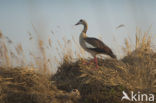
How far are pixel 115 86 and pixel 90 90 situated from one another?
21.4 inches

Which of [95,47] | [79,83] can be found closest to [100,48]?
[95,47]

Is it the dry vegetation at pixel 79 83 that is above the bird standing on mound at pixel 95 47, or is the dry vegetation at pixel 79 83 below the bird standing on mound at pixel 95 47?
below

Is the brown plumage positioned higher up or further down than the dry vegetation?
higher up

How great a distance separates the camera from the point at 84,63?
660cm

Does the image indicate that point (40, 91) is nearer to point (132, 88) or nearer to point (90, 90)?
point (90, 90)

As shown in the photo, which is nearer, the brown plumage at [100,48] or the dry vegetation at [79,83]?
the dry vegetation at [79,83]

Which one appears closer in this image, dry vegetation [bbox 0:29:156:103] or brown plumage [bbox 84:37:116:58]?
dry vegetation [bbox 0:29:156:103]

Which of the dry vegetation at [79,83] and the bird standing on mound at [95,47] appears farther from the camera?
the bird standing on mound at [95,47]

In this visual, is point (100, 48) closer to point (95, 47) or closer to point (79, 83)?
point (95, 47)

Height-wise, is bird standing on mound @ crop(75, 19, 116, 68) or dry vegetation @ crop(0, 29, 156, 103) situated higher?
bird standing on mound @ crop(75, 19, 116, 68)

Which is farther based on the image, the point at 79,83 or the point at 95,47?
the point at 95,47

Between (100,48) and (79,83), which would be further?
(100,48)

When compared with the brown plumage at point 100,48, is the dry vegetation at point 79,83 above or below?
below

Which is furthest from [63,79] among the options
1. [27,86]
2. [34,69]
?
[27,86]
